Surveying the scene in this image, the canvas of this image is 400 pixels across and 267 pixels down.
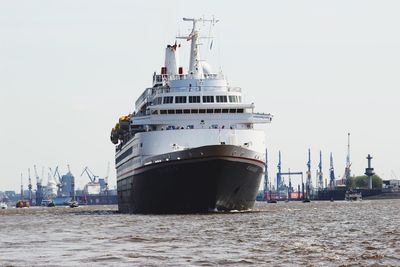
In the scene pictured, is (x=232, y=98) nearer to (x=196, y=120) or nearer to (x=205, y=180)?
(x=196, y=120)

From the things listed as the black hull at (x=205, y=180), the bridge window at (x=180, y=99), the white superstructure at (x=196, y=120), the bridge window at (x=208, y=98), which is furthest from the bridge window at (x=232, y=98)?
the black hull at (x=205, y=180)

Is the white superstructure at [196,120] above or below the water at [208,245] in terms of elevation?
above

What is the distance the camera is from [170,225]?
62.5 meters

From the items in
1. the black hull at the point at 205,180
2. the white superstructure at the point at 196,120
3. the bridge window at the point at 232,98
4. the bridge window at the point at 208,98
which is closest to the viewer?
the black hull at the point at 205,180

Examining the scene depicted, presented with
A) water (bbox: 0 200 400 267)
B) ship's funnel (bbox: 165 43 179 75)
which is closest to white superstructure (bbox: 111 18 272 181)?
ship's funnel (bbox: 165 43 179 75)

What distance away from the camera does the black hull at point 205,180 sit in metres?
76.1

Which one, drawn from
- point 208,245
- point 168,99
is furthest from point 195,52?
point 208,245

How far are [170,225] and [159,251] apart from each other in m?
19.2

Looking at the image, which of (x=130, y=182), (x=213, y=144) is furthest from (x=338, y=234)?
(x=130, y=182)

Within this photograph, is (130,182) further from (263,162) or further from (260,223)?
(260,223)

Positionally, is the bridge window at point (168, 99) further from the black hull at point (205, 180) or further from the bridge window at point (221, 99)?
the black hull at point (205, 180)

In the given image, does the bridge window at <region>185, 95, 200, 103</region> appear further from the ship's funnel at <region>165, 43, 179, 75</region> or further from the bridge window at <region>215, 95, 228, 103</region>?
the ship's funnel at <region>165, 43, 179, 75</region>

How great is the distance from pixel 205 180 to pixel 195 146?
734 cm

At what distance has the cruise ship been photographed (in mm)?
76875
